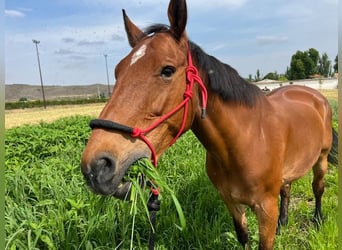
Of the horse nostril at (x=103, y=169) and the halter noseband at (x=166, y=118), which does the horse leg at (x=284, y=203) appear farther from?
the horse nostril at (x=103, y=169)

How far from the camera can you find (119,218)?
10.5 ft

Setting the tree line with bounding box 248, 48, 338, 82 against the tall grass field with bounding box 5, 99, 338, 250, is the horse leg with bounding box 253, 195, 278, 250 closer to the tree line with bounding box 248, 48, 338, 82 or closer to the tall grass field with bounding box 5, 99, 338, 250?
the tall grass field with bounding box 5, 99, 338, 250

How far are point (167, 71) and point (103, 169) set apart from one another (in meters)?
0.71

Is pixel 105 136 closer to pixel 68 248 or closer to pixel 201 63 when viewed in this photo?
pixel 201 63

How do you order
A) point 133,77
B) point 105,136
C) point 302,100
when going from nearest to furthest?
1. point 105,136
2. point 133,77
3. point 302,100

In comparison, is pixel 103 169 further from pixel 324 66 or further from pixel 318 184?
pixel 324 66

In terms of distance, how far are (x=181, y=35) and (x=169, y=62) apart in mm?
289

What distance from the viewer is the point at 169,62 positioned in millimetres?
1851

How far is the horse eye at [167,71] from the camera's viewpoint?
5.99 feet

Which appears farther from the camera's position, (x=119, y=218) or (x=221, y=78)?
(x=119, y=218)

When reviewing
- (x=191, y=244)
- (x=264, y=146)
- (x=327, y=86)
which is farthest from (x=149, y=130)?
(x=327, y=86)

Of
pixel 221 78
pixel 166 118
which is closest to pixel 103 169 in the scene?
pixel 166 118

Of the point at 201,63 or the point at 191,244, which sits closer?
the point at 201,63

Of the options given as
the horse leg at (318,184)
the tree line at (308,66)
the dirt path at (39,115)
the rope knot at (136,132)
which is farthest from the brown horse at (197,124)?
the tree line at (308,66)
